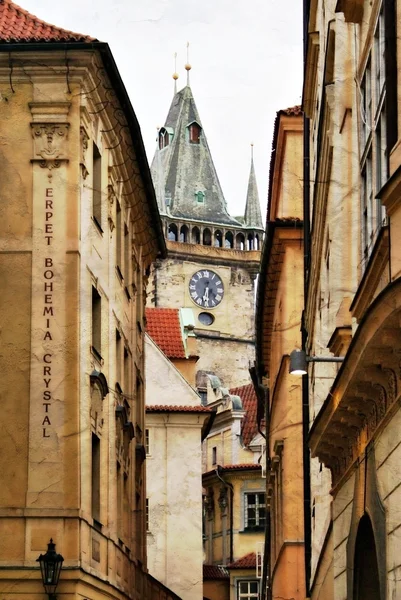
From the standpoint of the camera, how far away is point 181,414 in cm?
5081

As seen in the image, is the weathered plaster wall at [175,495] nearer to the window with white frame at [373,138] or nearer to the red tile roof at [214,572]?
the red tile roof at [214,572]

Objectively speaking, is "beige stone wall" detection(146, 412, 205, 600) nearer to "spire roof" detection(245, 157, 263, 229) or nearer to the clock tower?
the clock tower

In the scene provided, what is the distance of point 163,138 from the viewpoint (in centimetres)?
13700

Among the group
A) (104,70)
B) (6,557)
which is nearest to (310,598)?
(6,557)

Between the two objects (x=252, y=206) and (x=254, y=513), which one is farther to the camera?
(x=252, y=206)

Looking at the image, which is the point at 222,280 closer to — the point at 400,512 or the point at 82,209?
the point at 82,209

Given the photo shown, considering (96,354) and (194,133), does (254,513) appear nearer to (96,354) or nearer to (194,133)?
(96,354)

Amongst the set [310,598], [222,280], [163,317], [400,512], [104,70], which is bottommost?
[400,512]

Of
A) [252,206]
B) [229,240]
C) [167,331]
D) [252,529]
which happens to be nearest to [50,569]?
[167,331]

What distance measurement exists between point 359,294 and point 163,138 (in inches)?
4855

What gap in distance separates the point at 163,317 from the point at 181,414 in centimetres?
891

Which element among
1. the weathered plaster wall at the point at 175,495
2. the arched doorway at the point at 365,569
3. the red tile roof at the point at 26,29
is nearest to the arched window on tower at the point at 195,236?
the weathered plaster wall at the point at 175,495

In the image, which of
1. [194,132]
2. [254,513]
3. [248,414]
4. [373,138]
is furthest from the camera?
[194,132]

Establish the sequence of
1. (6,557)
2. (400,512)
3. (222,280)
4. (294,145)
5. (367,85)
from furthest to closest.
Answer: (222,280), (294,145), (6,557), (367,85), (400,512)
